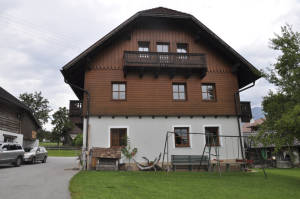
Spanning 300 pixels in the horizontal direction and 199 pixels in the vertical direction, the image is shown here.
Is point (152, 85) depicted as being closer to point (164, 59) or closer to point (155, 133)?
point (164, 59)

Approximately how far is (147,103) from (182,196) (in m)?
8.83

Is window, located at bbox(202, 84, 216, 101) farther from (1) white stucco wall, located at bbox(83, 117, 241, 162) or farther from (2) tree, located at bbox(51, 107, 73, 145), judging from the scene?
(2) tree, located at bbox(51, 107, 73, 145)

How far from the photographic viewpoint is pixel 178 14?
1645cm

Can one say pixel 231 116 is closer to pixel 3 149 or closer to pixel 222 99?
pixel 222 99

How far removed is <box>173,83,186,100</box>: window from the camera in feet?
52.8

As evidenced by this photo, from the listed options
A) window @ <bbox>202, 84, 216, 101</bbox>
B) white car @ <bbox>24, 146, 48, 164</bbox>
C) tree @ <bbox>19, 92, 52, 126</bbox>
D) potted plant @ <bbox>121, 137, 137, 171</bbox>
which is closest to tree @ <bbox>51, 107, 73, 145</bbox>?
tree @ <bbox>19, 92, 52, 126</bbox>

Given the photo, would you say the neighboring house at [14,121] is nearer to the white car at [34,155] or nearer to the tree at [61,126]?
the white car at [34,155]

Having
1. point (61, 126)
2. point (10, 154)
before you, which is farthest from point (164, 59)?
point (61, 126)

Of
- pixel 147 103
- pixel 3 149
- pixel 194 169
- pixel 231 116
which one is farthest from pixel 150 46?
pixel 3 149

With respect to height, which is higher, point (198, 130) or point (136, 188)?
point (198, 130)

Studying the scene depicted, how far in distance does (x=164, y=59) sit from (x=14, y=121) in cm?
1569

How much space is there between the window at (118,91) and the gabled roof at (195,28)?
2586mm

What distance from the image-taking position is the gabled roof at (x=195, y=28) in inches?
589

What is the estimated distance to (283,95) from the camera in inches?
419
